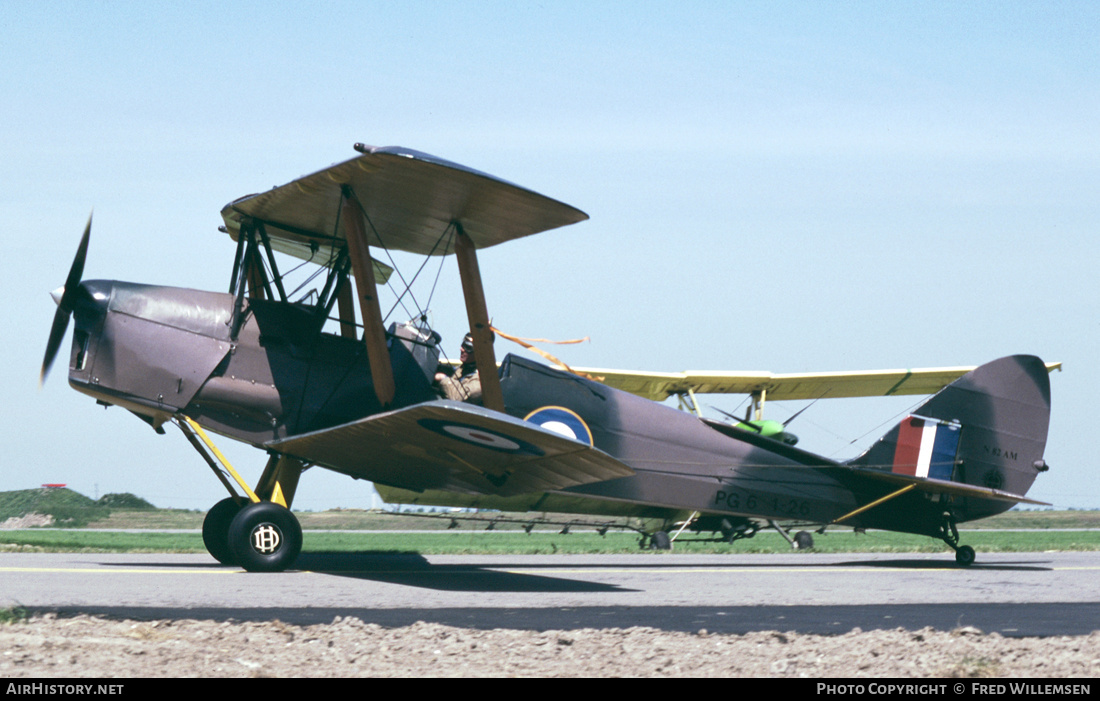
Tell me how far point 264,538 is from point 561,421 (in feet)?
11.6

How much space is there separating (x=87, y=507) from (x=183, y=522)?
7.42ft

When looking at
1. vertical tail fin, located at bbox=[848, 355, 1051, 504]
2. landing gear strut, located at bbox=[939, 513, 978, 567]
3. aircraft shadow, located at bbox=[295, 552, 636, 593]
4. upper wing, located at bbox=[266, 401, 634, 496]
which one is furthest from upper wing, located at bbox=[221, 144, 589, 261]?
landing gear strut, located at bbox=[939, 513, 978, 567]

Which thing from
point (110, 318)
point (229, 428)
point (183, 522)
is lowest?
point (183, 522)

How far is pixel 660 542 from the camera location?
16.1 metres

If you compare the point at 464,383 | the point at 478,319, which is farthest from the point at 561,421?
the point at 478,319

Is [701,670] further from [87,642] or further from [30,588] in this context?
[30,588]

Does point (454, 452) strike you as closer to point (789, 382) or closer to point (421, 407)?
point (421, 407)

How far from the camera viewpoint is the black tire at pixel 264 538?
9.02m

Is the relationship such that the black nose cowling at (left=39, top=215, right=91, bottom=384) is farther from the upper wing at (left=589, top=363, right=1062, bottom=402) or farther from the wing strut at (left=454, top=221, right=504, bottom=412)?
the upper wing at (left=589, top=363, right=1062, bottom=402)

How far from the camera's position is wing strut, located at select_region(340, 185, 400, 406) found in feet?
30.4

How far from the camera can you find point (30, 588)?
7.38 meters

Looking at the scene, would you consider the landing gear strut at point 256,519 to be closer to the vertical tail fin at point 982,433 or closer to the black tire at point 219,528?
the black tire at point 219,528

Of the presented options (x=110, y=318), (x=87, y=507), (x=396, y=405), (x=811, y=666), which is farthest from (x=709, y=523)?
(x=87, y=507)

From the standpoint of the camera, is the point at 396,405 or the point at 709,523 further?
the point at 709,523
